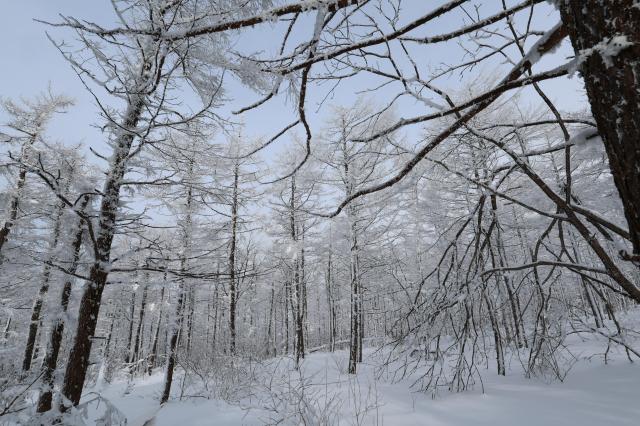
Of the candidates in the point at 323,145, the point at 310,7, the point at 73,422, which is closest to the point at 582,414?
the point at 310,7

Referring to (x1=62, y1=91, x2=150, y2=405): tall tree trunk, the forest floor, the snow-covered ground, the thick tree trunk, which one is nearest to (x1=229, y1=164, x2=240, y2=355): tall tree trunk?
the forest floor

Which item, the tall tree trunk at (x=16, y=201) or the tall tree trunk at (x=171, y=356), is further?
the tall tree trunk at (x=16, y=201)

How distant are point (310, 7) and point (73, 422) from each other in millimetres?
4114

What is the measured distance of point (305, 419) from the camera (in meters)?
3.71

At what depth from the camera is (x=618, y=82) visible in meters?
0.76

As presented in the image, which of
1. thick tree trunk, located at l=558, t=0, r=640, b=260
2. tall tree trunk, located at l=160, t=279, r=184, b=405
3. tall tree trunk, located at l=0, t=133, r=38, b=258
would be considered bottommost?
tall tree trunk, located at l=160, t=279, r=184, b=405

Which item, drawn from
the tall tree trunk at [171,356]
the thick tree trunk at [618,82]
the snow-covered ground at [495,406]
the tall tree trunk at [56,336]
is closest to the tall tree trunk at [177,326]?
the tall tree trunk at [171,356]

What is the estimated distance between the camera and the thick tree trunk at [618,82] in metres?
0.74

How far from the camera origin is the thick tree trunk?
2.44ft

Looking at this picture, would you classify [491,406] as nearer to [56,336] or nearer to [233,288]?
[233,288]

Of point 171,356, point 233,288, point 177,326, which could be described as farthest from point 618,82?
point 233,288

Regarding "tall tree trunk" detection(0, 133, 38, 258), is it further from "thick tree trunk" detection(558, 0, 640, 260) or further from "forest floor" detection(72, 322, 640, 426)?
"thick tree trunk" detection(558, 0, 640, 260)

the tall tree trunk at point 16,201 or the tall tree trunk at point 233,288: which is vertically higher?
the tall tree trunk at point 16,201

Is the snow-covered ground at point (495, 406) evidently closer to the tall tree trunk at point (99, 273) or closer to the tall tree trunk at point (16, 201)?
the tall tree trunk at point (99, 273)
